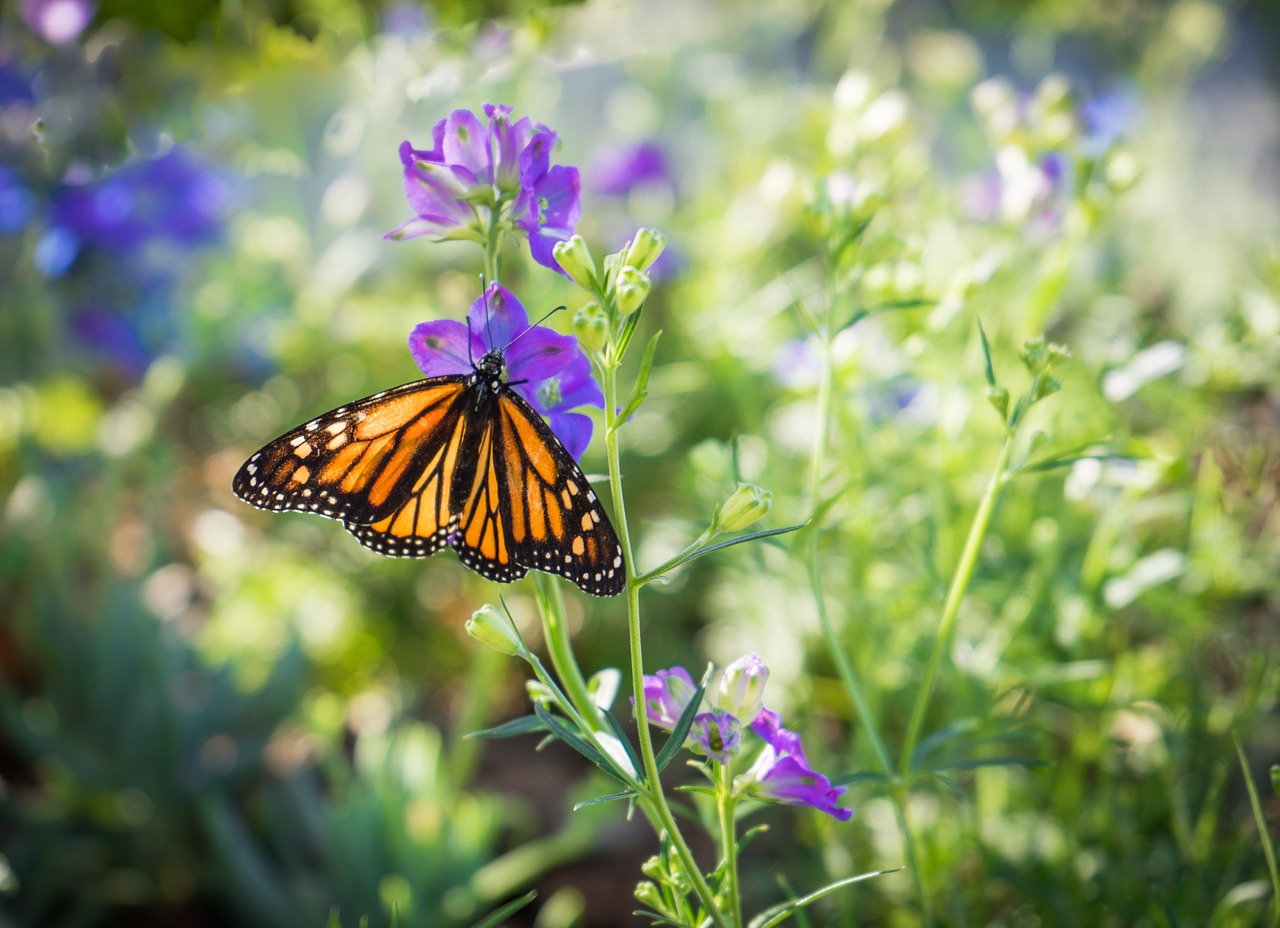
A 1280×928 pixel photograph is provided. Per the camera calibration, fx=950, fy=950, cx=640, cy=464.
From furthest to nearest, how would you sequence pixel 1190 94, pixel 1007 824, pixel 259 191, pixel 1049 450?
pixel 1190 94 → pixel 259 191 → pixel 1007 824 → pixel 1049 450

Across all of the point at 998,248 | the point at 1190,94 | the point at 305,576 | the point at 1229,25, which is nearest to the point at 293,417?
the point at 305,576

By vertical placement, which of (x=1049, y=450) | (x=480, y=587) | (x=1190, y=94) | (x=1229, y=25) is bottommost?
(x=1049, y=450)

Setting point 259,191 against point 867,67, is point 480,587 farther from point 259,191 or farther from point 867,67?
point 867,67

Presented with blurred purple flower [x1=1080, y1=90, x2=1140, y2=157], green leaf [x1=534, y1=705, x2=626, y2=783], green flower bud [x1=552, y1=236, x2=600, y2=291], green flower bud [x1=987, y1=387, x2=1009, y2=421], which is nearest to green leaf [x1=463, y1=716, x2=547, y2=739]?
green leaf [x1=534, y1=705, x2=626, y2=783]

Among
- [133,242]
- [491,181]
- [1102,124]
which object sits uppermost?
[133,242]

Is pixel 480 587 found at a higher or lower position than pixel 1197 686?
higher

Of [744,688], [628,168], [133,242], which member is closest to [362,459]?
[744,688]

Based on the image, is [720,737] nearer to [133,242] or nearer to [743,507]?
[743,507]
